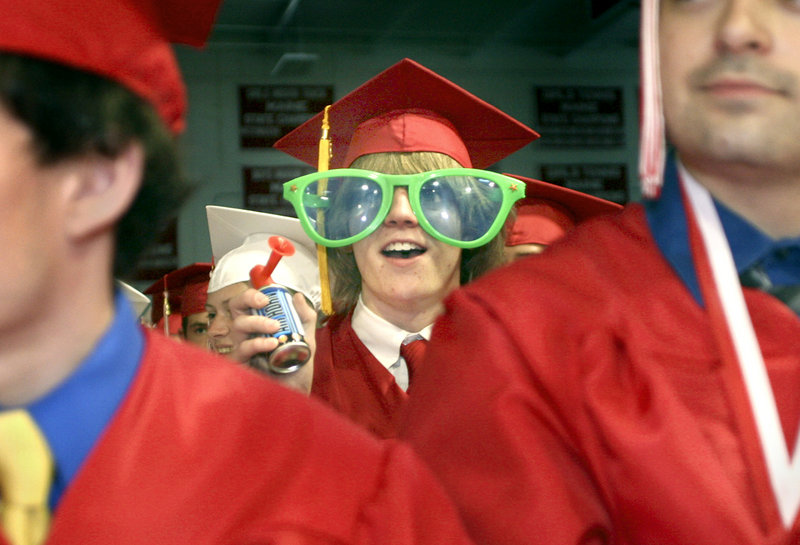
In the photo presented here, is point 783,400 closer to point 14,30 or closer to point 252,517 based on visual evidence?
point 252,517

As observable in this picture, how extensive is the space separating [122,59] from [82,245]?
0.20m

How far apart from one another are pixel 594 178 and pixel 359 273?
5.12m

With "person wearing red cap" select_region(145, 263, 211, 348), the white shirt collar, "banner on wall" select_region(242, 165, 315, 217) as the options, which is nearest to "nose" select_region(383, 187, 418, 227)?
the white shirt collar

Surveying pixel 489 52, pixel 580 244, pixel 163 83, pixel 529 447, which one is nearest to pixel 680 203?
pixel 580 244

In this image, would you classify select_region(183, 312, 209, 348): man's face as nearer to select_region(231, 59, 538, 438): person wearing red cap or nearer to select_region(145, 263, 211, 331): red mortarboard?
select_region(145, 263, 211, 331): red mortarboard

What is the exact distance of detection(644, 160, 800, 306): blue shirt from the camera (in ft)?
4.15

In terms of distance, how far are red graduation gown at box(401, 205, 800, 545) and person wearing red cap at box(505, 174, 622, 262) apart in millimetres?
1876

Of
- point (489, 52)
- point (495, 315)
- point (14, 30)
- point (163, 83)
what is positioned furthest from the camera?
point (489, 52)

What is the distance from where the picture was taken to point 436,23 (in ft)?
21.8

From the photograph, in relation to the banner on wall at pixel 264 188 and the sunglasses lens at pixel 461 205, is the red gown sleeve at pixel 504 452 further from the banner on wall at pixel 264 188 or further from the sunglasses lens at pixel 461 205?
the banner on wall at pixel 264 188

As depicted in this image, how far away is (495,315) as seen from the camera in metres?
1.28

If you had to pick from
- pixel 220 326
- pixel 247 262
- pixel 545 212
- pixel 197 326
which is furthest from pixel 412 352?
pixel 197 326

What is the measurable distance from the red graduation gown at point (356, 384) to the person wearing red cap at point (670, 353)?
1.00 meters

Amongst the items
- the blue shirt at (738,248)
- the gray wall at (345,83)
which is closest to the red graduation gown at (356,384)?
the blue shirt at (738,248)
